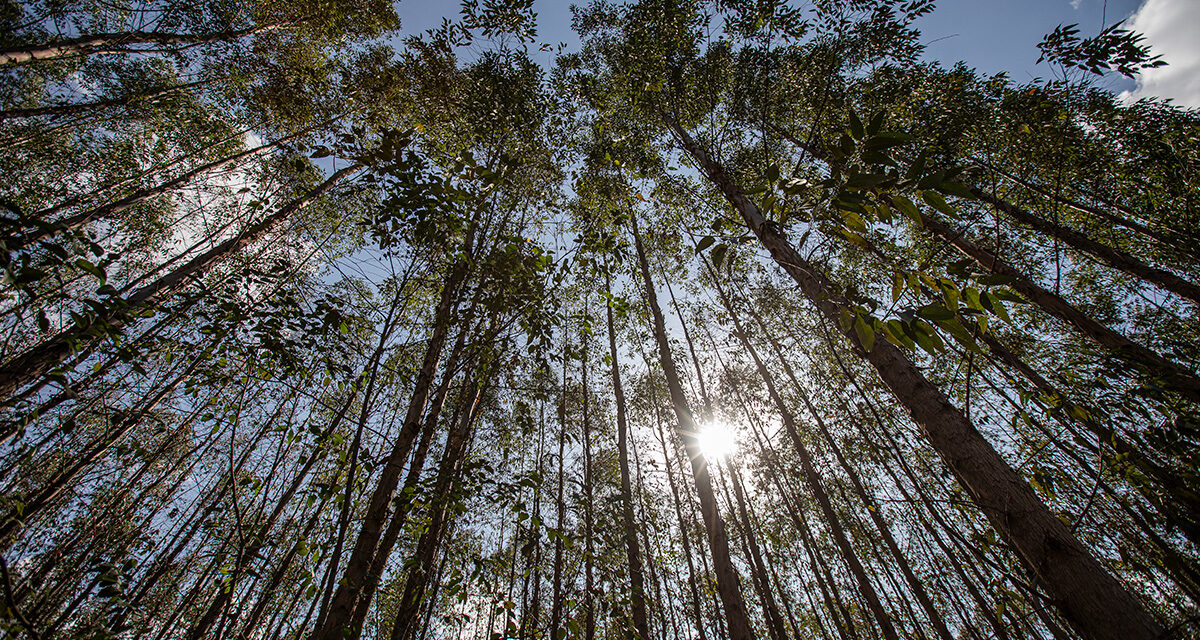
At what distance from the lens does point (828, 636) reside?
1147 cm

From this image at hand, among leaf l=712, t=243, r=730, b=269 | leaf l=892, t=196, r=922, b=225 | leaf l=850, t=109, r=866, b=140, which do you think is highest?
leaf l=712, t=243, r=730, b=269

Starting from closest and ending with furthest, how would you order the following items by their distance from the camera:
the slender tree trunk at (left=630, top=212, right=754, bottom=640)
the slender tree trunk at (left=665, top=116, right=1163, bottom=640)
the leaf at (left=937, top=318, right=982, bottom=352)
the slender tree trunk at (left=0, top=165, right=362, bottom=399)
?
the leaf at (left=937, top=318, right=982, bottom=352) → the slender tree trunk at (left=665, top=116, right=1163, bottom=640) → the slender tree trunk at (left=0, top=165, right=362, bottom=399) → the slender tree trunk at (left=630, top=212, right=754, bottom=640)

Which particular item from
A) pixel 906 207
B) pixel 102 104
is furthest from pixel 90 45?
pixel 906 207

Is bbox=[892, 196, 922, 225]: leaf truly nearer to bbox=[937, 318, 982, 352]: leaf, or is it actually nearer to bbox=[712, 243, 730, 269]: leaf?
bbox=[937, 318, 982, 352]: leaf

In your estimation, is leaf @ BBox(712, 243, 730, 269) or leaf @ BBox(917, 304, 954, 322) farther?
leaf @ BBox(712, 243, 730, 269)

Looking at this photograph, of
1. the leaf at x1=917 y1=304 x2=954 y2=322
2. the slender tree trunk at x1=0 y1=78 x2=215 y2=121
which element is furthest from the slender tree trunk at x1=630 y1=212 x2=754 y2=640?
the slender tree trunk at x1=0 y1=78 x2=215 y2=121

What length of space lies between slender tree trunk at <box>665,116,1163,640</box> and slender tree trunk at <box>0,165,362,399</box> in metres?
2.78

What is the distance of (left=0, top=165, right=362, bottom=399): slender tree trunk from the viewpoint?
185 cm

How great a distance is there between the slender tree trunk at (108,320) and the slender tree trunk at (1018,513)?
2.78 metres

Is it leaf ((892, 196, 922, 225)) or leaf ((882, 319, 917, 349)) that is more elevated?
leaf ((892, 196, 922, 225))

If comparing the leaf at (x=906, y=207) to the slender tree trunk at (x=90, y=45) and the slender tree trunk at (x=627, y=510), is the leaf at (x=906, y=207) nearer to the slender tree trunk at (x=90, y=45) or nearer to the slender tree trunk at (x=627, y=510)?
the slender tree trunk at (x=627, y=510)

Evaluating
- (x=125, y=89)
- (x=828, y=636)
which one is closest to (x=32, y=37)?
(x=125, y=89)

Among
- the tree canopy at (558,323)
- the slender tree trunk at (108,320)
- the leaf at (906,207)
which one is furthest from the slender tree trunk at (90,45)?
the leaf at (906,207)

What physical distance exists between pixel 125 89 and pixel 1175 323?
53.4ft
